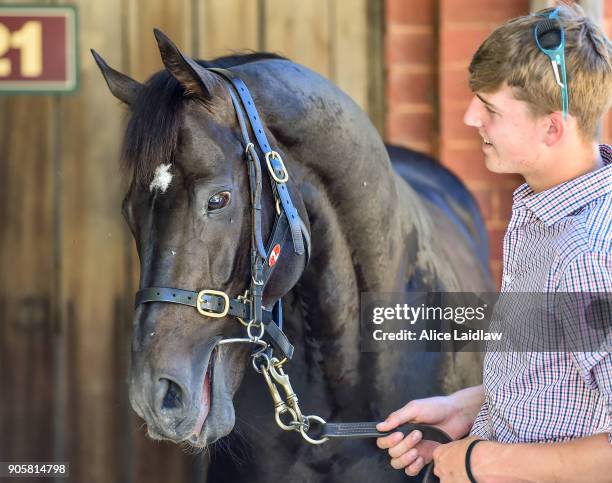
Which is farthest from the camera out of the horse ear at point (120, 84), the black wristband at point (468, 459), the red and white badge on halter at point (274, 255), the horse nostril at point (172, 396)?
the horse ear at point (120, 84)

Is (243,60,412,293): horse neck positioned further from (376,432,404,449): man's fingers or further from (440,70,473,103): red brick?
(440,70,473,103): red brick

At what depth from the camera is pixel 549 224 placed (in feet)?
4.27

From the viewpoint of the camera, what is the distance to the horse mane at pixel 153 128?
1.68 metres

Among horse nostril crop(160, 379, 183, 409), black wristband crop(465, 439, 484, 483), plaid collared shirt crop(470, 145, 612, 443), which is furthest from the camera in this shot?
horse nostril crop(160, 379, 183, 409)

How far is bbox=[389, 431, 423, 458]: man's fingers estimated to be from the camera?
162cm

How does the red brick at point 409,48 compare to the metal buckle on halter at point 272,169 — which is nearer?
the metal buckle on halter at point 272,169

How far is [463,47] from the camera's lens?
2.74m

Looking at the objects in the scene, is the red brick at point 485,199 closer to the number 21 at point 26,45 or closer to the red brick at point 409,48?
the red brick at point 409,48

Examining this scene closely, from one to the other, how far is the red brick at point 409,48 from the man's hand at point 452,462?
1725mm

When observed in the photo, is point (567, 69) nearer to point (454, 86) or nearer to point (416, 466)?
point (416, 466)

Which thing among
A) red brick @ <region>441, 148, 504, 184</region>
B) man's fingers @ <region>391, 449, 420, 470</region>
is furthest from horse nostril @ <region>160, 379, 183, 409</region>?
red brick @ <region>441, 148, 504, 184</region>

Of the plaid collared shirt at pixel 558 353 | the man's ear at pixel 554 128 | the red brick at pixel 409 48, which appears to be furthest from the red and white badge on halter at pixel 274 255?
the red brick at pixel 409 48

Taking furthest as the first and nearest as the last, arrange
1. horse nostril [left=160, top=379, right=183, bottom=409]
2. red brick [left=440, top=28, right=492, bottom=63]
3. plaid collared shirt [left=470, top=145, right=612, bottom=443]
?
red brick [left=440, top=28, right=492, bottom=63]
horse nostril [left=160, top=379, right=183, bottom=409]
plaid collared shirt [left=470, top=145, right=612, bottom=443]

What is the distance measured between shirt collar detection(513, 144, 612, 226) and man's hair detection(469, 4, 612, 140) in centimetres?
6
